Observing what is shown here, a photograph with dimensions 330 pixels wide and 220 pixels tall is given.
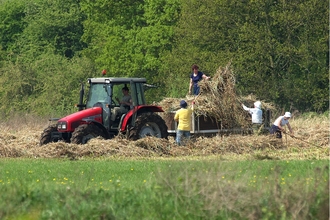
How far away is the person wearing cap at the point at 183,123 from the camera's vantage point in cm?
2542

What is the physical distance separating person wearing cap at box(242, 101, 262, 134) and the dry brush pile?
0.94 feet

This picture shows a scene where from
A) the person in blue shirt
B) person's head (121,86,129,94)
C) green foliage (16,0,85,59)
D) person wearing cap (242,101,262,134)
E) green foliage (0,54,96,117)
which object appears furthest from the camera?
green foliage (16,0,85,59)

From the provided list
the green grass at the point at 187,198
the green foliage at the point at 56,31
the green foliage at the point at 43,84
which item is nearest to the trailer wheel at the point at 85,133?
the green grass at the point at 187,198

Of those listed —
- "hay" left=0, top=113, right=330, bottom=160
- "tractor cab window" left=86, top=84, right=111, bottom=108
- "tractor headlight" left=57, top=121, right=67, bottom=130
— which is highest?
"tractor cab window" left=86, top=84, right=111, bottom=108

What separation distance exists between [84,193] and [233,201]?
2.37 meters

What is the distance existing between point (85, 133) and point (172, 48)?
30.3m

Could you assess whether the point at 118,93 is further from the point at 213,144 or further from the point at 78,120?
the point at 213,144

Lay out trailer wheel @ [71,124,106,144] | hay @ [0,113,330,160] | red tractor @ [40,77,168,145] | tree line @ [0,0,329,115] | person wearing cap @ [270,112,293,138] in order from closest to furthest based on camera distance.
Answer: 1. hay @ [0,113,330,160]
2. trailer wheel @ [71,124,106,144]
3. red tractor @ [40,77,168,145]
4. person wearing cap @ [270,112,293,138]
5. tree line @ [0,0,329,115]

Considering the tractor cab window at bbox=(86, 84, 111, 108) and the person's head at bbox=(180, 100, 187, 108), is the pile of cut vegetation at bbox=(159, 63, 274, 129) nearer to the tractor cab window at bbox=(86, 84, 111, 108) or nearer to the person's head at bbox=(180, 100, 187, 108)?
the person's head at bbox=(180, 100, 187, 108)

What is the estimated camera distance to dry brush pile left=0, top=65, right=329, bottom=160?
930 inches

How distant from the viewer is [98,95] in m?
26.1

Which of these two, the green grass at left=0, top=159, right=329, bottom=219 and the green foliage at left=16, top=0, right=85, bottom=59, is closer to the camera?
the green grass at left=0, top=159, right=329, bottom=219

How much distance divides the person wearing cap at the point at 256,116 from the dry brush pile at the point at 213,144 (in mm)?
287

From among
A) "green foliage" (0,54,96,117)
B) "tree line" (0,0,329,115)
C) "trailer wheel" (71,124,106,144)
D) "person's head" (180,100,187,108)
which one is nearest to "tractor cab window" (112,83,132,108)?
"trailer wheel" (71,124,106,144)
